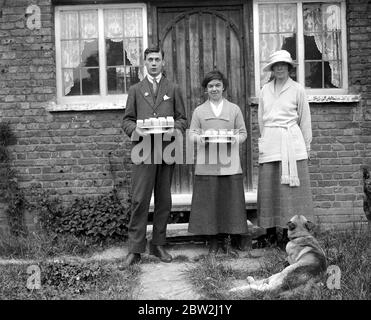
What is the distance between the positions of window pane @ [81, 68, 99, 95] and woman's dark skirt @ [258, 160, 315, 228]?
2.49 meters

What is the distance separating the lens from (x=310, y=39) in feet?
21.4

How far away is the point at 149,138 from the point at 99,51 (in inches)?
77.9

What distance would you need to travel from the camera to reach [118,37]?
6.50 m

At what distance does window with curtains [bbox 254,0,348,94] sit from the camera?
255 inches

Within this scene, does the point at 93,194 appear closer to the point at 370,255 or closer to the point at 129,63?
the point at 129,63

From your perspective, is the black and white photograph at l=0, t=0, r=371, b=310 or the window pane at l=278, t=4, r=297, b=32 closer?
the black and white photograph at l=0, t=0, r=371, b=310

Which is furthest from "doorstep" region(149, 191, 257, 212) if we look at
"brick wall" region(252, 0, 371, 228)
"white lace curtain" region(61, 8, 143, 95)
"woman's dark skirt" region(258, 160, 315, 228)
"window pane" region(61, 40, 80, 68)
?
"window pane" region(61, 40, 80, 68)

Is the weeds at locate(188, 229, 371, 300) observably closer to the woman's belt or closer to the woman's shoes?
Result: the woman's shoes

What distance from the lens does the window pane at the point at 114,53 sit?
257 inches

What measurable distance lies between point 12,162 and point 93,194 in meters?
1.06

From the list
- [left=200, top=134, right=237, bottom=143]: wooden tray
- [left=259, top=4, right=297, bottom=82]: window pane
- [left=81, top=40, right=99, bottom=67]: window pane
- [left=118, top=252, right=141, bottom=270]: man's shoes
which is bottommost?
[left=118, top=252, right=141, bottom=270]: man's shoes

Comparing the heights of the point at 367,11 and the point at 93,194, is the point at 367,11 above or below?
above
